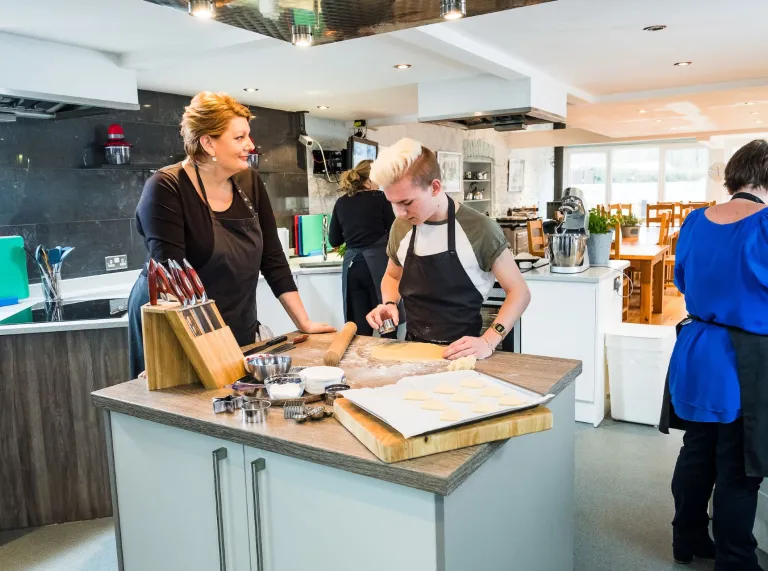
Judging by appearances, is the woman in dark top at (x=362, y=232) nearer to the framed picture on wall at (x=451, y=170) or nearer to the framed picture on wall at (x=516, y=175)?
the framed picture on wall at (x=451, y=170)

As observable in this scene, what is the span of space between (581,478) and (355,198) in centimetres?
245

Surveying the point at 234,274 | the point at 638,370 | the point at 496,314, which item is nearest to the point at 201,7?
the point at 234,274

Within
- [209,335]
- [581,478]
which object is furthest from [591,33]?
[209,335]

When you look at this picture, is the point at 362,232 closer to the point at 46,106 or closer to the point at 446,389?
the point at 46,106

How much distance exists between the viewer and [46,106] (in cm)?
378

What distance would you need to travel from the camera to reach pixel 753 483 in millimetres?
2162

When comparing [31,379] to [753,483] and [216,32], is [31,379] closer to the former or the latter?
[216,32]

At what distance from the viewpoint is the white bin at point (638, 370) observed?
12.3 feet

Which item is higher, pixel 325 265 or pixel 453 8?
pixel 453 8

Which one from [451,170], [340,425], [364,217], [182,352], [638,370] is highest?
[451,170]

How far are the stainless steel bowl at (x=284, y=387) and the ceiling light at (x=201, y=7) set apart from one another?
950mm

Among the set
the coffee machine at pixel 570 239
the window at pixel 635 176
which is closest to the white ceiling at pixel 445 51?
the coffee machine at pixel 570 239

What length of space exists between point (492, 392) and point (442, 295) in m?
0.85

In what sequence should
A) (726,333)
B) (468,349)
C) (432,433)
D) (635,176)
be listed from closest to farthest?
(432,433), (468,349), (726,333), (635,176)
